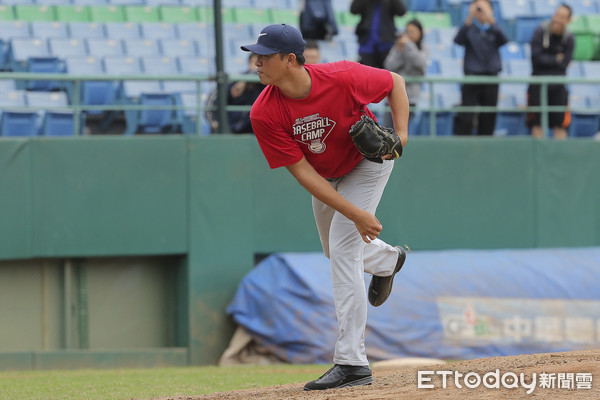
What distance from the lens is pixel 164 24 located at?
49.2 ft

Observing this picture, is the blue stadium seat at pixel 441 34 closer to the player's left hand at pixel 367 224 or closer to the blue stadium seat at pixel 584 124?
the blue stadium seat at pixel 584 124

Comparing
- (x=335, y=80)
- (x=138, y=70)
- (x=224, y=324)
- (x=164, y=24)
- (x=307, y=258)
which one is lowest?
(x=224, y=324)

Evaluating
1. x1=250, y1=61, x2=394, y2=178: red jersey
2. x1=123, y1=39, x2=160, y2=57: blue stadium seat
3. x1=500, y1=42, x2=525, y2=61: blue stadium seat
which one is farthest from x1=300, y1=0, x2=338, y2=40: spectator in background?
x1=250, y1=61, x2=394, y2=178: red jersey

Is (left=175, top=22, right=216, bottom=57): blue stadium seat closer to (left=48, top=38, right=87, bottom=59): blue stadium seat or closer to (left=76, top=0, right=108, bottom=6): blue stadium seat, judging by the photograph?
(left=76, top=0, right=108, bottom=6): blue stadium seat

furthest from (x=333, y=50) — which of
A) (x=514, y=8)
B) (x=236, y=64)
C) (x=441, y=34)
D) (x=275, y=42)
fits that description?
(x=275, y=42)

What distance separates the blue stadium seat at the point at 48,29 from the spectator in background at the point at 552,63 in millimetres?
6590

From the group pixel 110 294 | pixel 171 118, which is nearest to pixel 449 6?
pixel 171 118

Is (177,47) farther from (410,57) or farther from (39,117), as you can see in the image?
(410,57)

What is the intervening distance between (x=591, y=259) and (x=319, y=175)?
659 cm

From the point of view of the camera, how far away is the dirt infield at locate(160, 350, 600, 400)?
488 cm

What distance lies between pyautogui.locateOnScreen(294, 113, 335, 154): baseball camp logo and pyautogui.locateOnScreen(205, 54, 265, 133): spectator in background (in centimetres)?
559

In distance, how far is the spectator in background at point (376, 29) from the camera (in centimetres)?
1125

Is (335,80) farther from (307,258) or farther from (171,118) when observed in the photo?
(171,118)

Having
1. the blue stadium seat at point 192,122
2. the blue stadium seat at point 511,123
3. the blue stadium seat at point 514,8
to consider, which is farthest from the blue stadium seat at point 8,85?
the blue stadium seat at point 514,8
